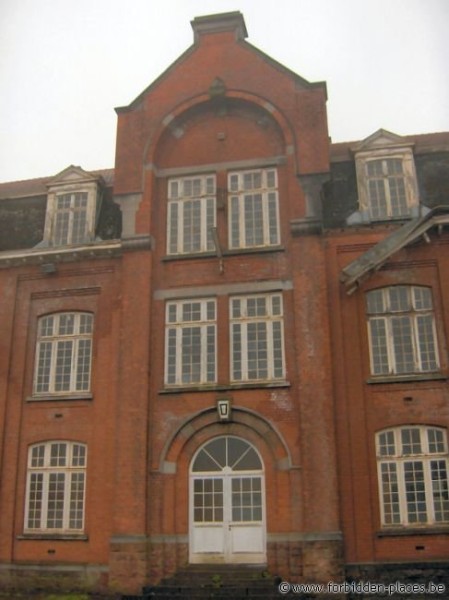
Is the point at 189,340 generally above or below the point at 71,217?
below

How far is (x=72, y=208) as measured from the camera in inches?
894

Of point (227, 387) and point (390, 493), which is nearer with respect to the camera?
point (390, 493)

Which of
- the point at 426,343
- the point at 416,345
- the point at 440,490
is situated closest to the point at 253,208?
the point at 416,345

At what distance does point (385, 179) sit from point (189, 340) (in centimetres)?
738

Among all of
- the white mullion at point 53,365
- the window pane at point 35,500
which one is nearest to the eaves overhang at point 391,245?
the white mullion at point 53,365

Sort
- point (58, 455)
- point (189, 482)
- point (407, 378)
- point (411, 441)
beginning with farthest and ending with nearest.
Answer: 1. point (58, 455)
2. point (189, 482)
3. point (407, 378)
4. point (411, 441)

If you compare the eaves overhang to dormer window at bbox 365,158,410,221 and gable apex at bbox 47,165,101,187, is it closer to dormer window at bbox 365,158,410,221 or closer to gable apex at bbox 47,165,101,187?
dormer window at bbox 365,158,410,221

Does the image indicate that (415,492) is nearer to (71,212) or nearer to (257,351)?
(257,351)

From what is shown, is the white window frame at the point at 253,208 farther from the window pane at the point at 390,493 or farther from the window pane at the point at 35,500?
the window pane at the point at 35,500

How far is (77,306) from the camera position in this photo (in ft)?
70.0

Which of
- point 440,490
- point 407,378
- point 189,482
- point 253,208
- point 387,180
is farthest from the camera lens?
point 387,180

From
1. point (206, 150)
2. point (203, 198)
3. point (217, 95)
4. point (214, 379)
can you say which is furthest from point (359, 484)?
point (217, 95)

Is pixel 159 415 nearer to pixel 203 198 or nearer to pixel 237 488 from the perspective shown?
pixel 237 488

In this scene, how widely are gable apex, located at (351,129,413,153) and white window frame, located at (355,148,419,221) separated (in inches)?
4.8
